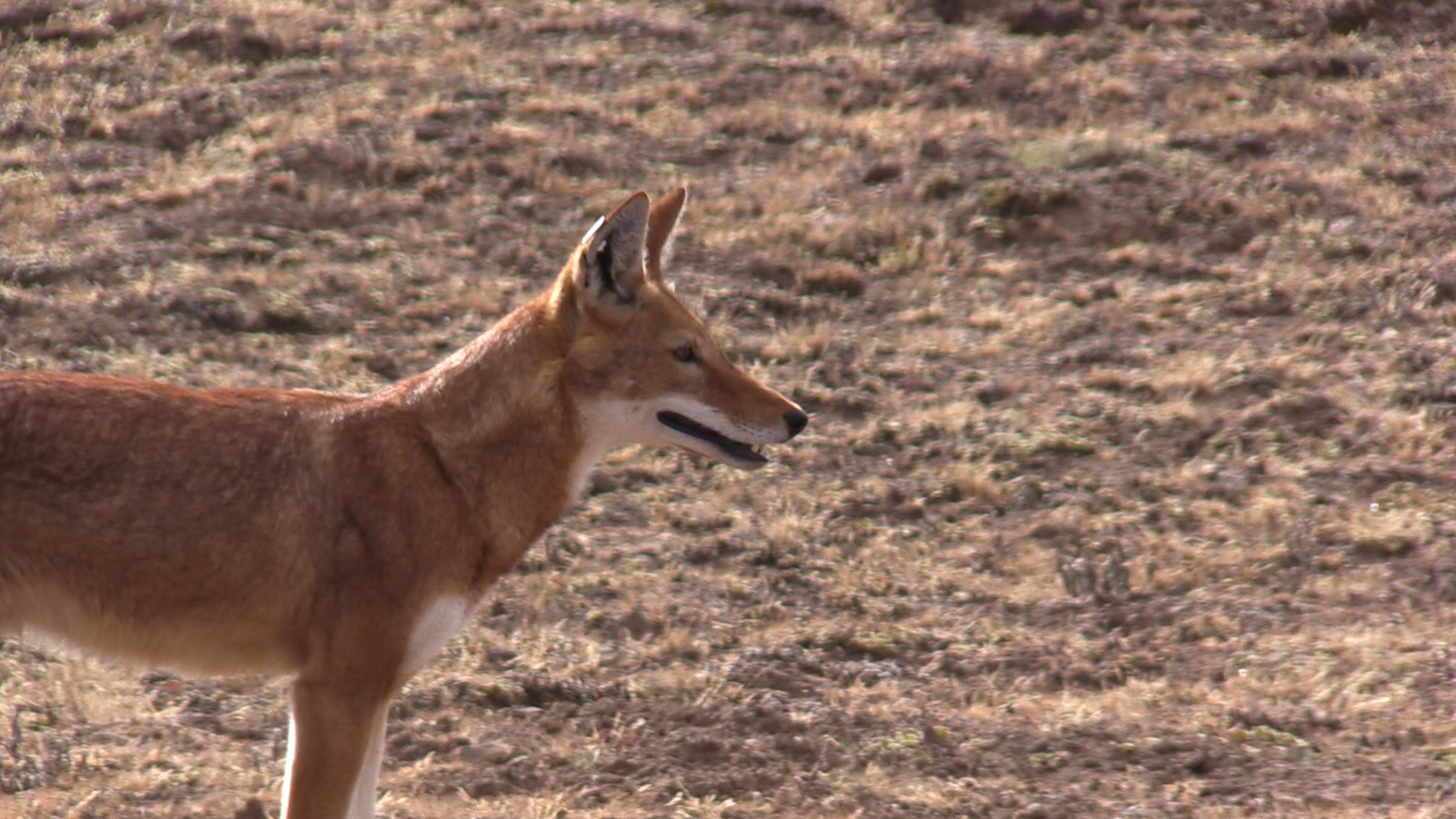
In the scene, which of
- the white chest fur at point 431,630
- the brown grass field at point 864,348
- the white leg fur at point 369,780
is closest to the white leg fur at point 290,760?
the white leg fur at point 369,780

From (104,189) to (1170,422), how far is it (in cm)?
770

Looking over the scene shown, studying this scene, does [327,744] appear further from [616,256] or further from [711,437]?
[616,256]

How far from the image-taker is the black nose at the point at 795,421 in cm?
627

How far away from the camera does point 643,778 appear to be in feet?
23.0

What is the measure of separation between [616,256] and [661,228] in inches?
19.9

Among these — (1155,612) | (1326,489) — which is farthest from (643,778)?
→ (1326,489)

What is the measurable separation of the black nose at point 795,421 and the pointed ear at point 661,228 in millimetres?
665

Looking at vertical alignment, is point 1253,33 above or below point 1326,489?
above

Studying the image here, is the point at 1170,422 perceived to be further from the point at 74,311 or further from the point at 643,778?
the point at 74,311

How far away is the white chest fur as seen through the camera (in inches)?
221

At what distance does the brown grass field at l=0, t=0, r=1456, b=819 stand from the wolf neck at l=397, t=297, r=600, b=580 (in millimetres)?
1357

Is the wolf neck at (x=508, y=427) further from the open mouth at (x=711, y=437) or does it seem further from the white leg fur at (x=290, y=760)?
the white leg fur at (x=290, y=760)

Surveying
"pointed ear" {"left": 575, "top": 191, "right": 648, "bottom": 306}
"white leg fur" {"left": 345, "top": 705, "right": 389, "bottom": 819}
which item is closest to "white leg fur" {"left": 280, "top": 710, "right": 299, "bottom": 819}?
"white leg fur" {"left": 345, "top": 705, "right": 389, "bottom": 819}

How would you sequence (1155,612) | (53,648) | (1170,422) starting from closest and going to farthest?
(53,648) → (1155,612) → (1170,422)
